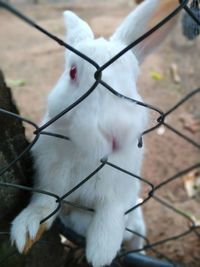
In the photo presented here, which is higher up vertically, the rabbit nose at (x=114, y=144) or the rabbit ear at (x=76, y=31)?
the rabbit ear at (x=76, y=31)

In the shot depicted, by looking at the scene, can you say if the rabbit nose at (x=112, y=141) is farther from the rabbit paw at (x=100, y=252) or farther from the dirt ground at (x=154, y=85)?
the dirt ground at (x=154, y=85)

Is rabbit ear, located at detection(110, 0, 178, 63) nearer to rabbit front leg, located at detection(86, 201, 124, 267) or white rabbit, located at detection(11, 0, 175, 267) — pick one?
white rabbit, located at detection(11, 0, 175, 267)

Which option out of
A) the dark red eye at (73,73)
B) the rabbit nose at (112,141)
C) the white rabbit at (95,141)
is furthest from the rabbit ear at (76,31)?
the rabbit nose at (112,141)

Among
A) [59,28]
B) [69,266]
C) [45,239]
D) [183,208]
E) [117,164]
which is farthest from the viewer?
[59,28]

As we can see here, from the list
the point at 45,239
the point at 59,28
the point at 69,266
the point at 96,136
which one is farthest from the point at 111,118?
the point at 59,28

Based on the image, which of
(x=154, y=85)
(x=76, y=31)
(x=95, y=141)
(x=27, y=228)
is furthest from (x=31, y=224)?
(x=154, y=85)

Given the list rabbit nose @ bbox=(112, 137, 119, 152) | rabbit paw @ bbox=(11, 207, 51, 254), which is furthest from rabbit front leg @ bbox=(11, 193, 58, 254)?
rabbit nose @ bbox=(112, 137, 119, 152)

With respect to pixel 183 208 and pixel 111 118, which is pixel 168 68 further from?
pixel 111 118
